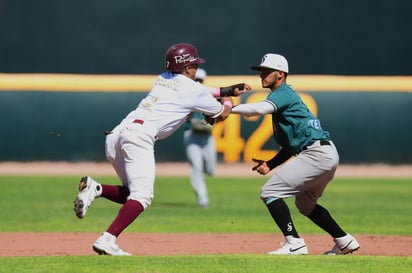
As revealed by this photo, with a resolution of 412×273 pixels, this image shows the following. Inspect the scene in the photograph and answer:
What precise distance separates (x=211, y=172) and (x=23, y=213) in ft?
9.61

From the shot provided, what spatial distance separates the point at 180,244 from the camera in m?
10.8

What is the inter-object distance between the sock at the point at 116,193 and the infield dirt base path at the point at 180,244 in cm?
85

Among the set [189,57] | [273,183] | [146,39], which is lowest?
[146,39]

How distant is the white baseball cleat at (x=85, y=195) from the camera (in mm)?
8445

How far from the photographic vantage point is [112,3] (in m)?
Result: 23.1

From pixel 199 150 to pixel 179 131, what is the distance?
682 cm

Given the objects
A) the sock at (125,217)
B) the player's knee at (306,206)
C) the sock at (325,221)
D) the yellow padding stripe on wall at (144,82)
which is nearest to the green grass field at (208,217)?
the sock at (125,217)

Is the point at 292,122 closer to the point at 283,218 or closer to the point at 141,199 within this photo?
the point at 283,218

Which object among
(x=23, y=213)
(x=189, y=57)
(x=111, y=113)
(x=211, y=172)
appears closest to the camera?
(x=189, y=57)

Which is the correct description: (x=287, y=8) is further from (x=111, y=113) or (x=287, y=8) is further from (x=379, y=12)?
(x=111, y=113)

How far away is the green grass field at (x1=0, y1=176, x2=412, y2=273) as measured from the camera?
7.98 metres

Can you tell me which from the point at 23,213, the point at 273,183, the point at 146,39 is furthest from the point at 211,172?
the point at 146,39

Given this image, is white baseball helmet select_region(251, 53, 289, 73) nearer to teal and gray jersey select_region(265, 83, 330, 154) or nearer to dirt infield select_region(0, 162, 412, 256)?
teal and gray jersey select_region(265, 83, 330, 154)

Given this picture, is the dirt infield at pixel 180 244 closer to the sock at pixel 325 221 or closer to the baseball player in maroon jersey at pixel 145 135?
the sock at pixel 325 221
